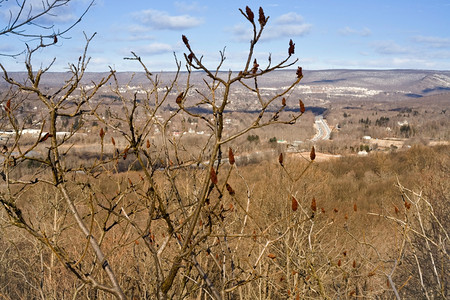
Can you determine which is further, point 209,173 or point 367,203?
point 367,203

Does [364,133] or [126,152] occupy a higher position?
[126,152]

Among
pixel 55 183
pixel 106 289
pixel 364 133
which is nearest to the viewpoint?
pixel 106 289

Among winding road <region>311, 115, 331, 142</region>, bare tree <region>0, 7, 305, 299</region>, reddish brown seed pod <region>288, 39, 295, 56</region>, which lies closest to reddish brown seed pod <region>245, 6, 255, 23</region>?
bare tree <region>0, 7, 305, 299</region>

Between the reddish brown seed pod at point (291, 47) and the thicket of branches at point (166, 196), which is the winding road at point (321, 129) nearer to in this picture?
the thicket of branches at point (166, 196)

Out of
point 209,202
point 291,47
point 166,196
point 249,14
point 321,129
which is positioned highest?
point 249,14

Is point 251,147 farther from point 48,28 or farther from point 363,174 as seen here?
point 48,28

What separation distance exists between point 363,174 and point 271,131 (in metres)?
77.0

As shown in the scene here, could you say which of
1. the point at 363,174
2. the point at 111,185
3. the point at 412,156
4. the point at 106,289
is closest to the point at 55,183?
the point at 106,289

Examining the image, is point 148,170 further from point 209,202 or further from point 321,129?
point 321,129

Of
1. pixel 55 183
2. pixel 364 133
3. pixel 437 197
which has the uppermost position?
pixel 55 183

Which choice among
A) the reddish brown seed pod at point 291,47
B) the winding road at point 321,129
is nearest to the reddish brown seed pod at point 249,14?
the reddish brown seed pod at point 291,47

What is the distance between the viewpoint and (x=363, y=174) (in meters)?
57.8

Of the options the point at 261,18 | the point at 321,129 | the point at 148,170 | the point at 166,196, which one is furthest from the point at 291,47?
the point at 321,129

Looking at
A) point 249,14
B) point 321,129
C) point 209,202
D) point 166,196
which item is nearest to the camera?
point 249,14
